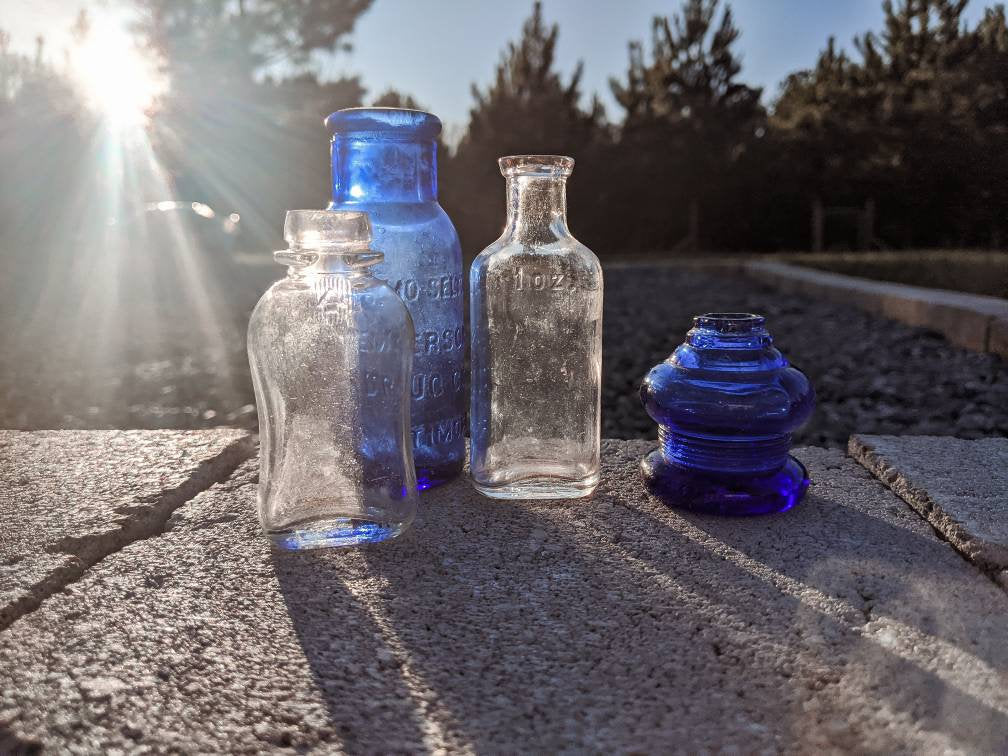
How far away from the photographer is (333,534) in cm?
Result: 109

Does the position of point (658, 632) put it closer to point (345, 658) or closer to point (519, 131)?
point (345, 658)

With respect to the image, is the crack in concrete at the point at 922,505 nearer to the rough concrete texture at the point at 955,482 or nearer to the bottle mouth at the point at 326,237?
the rough concrete texture at the point at 955,482

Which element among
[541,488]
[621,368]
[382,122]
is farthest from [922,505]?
[621,368]

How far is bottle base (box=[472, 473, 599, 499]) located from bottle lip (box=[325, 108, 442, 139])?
49cm

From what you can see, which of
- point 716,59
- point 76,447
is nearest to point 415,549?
point 76,447

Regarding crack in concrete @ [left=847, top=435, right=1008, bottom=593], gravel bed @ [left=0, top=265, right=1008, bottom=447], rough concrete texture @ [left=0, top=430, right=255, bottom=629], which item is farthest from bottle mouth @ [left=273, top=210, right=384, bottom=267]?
gravel bed @ [left=0, top=265, right=1008, bottom=447]

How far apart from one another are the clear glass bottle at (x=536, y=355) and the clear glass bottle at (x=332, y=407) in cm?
17

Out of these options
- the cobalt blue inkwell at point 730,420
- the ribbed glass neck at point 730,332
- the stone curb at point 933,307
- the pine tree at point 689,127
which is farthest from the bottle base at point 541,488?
the pine tree at point 689,127

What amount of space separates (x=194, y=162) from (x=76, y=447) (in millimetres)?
14635

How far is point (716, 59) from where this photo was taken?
53.8ft

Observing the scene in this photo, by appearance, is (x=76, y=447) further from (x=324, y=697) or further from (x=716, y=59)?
(x=716, y=59)

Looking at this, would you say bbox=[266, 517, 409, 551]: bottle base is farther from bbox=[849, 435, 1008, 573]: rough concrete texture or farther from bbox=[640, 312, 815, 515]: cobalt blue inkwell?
bbox=[849, 435, 1008, 573]: rough concrete texture

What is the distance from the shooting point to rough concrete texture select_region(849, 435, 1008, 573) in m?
1.08

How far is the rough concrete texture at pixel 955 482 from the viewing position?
1.08 metres
